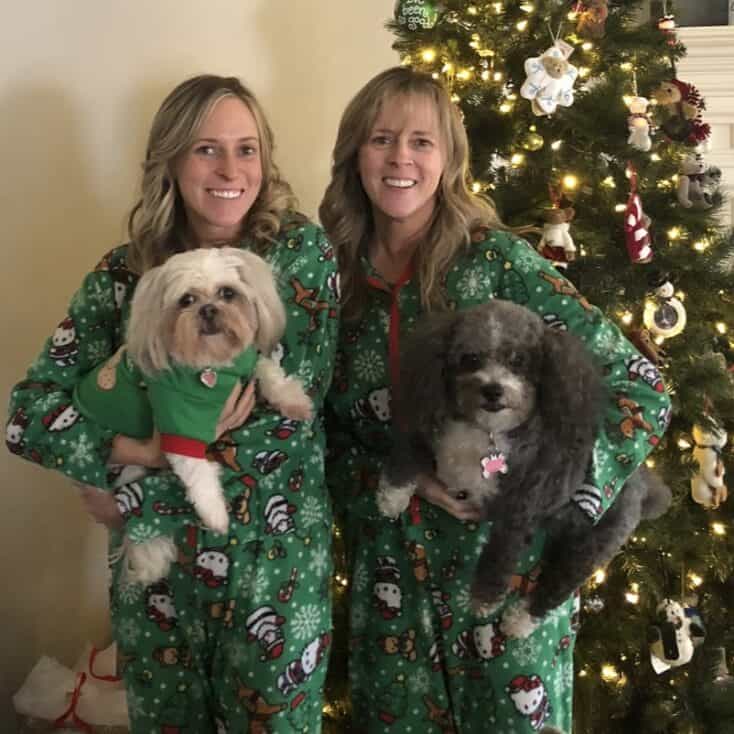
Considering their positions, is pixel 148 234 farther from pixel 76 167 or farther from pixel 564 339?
pixel 564 339

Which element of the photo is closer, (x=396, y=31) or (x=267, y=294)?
(x=267, y=294)

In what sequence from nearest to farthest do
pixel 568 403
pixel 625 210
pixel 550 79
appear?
pixel 568 403
pixel 550 79
pixel 625 210

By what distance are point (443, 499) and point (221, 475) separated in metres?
0.42

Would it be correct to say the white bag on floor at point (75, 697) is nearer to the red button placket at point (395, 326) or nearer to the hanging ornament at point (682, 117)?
the red button placket at point (395, 326)

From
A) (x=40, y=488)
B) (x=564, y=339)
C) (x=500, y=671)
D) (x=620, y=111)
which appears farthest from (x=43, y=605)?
(x=620, y=111)

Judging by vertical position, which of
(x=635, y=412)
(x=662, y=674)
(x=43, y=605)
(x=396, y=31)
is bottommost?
(x=662, y=674)

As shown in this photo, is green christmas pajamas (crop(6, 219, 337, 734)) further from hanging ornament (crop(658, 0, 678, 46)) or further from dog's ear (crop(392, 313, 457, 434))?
hanging ornament (crop(658, 0, 678, 46))

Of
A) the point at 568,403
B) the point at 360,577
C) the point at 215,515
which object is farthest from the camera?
the point at 360,577

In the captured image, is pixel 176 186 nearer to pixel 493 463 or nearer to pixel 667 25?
pixel 493 463

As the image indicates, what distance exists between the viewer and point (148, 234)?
1654mm

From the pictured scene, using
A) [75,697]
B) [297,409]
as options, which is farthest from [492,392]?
[75,697]

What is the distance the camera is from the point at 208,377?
1.49 m

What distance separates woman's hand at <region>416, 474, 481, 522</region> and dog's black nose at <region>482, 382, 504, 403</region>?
0.25 meters

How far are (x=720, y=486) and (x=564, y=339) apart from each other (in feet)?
3.42
